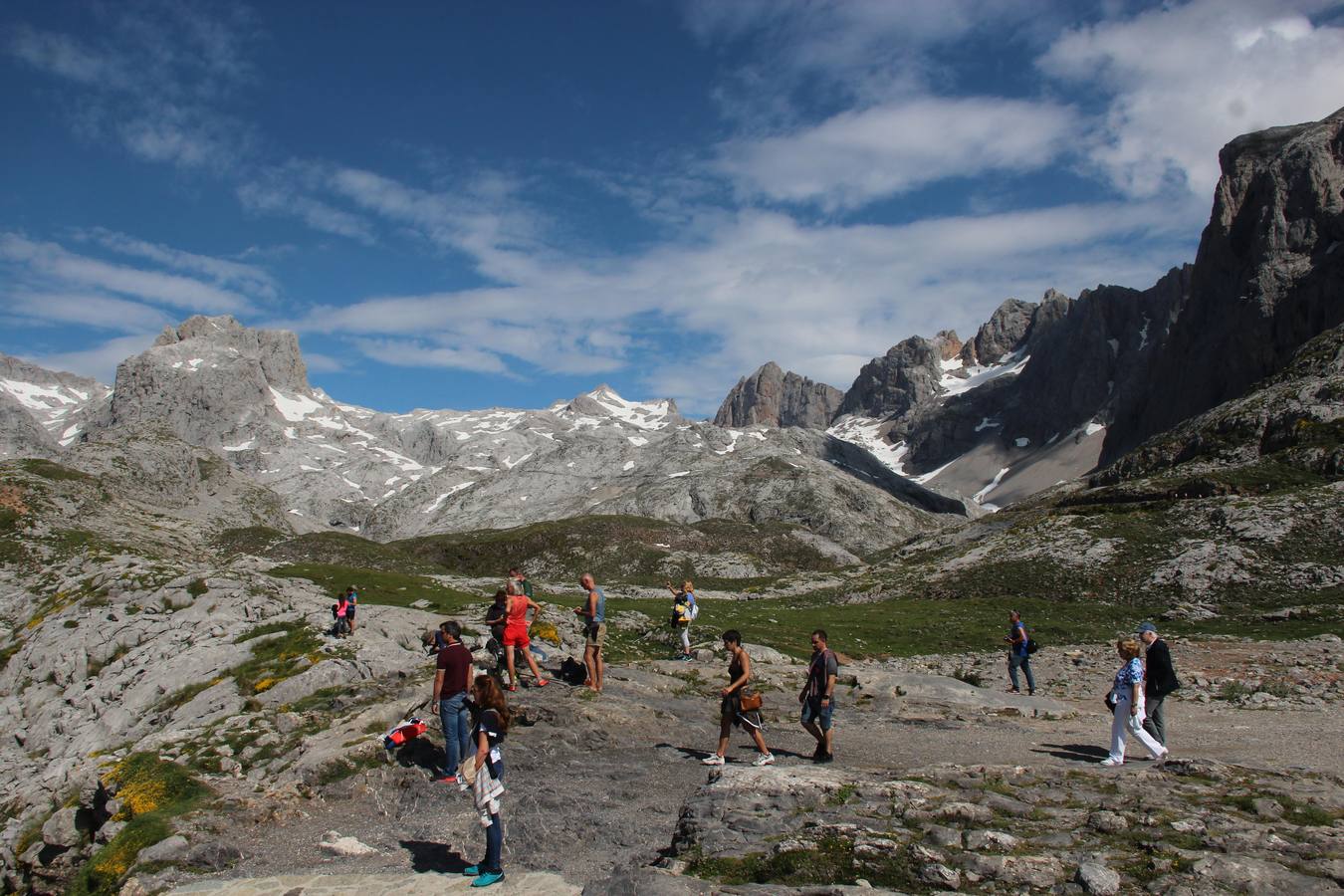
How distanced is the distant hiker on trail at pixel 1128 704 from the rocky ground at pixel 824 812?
0.98 metres

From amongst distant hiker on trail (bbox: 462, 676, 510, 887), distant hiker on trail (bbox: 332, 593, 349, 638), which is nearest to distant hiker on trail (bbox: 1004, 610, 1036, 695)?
distant hiker on trail (bbox: 462, 676, 510, 887)

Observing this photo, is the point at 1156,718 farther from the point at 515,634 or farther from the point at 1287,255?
A: the point at 1287,255

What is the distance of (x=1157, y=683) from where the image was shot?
17.6 m

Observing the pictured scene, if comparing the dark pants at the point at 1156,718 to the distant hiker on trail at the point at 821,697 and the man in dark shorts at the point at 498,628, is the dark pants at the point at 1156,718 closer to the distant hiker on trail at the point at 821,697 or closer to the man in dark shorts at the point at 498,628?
the distant hiker on trail at the point at 821,697

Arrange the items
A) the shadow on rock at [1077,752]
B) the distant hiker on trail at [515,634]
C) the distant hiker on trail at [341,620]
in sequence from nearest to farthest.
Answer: the shadow on rock at [1077,752]
the distant hiker on trail at [515,634]
the distant hiker on trail at [341,620]

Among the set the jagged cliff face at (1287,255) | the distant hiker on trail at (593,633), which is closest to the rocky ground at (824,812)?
the distant hiker on trail at (593,633)

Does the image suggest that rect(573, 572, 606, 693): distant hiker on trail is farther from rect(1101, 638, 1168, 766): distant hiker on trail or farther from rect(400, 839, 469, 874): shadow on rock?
rect(1101, 638, 1168, 766): distant hiker on trail

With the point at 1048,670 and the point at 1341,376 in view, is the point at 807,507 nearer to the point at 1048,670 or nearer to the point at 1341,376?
the point at 1341,376

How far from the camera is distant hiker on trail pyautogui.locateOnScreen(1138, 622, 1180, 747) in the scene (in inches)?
693

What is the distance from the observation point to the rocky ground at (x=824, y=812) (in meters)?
10.6

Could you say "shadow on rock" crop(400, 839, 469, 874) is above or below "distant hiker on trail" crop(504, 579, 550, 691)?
below

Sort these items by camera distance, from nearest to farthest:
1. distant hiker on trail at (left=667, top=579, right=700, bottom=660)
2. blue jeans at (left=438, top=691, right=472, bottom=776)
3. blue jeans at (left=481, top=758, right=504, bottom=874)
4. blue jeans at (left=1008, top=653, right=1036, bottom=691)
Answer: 1. blue jeans at (left=481, top=758, right=504, bottom=874)
2. blue jeans at (left=438, top=691, right=472, bottom=776)
3. blue jeans at (left=1008, top=653, right=1036, bottom=691)
4. distant hiker on trail at (left=667, top=579, right=700, bottom=660)

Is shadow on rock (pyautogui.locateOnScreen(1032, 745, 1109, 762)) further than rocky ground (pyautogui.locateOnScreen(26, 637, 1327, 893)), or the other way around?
shadow on rock (pyautogui.locateOnScreen(1032, 745, 1109, 762))

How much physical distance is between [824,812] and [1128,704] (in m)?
8.98
